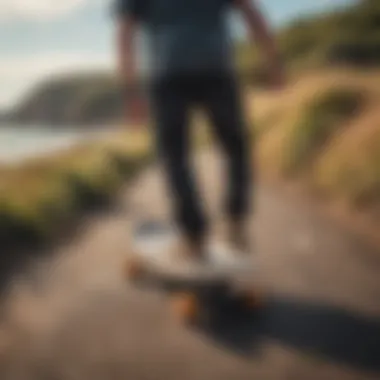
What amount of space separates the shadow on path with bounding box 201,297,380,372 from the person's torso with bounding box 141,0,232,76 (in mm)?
361

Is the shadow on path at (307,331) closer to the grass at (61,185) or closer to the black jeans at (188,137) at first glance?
the black jeans at (188,137)

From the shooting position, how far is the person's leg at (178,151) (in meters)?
1.01

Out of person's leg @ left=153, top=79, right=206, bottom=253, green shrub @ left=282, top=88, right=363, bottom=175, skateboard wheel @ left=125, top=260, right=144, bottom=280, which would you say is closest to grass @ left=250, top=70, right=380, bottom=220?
green shrub @ left=282, top=88, right=363, bottom=175

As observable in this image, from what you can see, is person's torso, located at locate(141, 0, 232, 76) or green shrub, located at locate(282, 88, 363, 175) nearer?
person's torso, located at locate(141, 0, 232, 76)

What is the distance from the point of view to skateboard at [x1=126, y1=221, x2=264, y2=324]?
1.05 m

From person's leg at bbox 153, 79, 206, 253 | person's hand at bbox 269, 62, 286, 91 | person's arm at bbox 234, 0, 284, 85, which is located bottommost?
person's leg at bbox 153, 79, 206, 253

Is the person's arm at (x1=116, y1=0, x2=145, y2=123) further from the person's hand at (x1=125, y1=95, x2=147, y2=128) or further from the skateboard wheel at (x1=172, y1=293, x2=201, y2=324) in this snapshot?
the skateboard wheel at (x1=172, y1=293, x2=201, y2=324)

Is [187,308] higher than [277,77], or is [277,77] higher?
[277,77]

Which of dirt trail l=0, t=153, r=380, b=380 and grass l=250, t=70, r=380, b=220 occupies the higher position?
grass l=250, t=70, r=380, b=220

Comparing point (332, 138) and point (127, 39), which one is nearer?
point (127, 39)

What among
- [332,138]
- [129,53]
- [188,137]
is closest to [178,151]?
[188,137]

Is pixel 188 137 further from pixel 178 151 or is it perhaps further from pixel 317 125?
pixel 317 125

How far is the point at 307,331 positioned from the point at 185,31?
46 cm

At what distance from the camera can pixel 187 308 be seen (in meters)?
1.05
